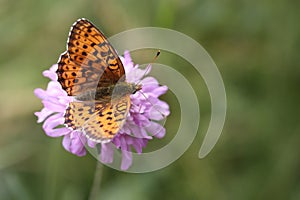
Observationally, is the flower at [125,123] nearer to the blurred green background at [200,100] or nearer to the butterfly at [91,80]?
the butterfly at [91,80]

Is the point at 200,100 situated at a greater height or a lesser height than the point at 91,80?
greater

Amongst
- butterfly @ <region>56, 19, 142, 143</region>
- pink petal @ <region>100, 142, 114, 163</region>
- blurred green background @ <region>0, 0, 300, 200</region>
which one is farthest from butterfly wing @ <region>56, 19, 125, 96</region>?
blurred green background @ <region>0, 0, 300, 200</region>

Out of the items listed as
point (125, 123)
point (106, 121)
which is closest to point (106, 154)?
point (125, 123)

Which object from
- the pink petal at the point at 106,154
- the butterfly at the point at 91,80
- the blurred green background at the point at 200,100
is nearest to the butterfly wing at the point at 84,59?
the butterfly at the point at 91,80

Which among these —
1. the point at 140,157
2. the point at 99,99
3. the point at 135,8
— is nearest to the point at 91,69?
the point at 99,99

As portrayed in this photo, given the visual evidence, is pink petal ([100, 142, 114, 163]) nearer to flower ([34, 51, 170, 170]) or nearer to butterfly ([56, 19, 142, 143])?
flower ([34, 51, 170, 170])

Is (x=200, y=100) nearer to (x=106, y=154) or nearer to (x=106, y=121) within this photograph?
(x=106, y=154)
